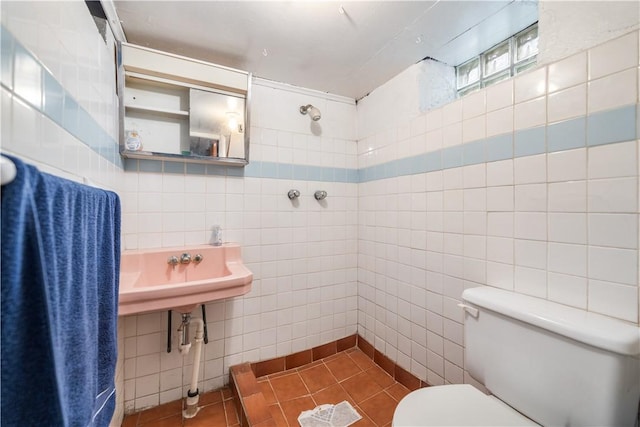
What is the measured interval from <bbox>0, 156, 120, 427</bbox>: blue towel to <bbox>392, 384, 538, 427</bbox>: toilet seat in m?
0.91

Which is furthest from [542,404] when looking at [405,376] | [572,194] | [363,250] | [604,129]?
[363,250]

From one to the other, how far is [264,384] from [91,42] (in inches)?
75.1

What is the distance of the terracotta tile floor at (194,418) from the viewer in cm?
131

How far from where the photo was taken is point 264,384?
1606 mm

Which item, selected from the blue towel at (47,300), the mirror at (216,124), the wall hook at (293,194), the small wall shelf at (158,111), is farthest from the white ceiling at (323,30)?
the blue towel at (47,300)

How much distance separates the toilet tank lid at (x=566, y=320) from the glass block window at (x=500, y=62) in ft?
3.54

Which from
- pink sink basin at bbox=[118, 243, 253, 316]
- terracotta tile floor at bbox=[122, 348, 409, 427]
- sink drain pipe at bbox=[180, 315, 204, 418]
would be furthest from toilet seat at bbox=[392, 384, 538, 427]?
sink drain pipe at bbox=[180, 315, 204, 418]

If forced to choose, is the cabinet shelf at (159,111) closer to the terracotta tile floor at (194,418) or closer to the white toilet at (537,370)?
the terracotta tile floor at (194,418)

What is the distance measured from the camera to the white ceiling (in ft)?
3.62

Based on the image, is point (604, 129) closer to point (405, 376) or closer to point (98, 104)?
point (405, 376)

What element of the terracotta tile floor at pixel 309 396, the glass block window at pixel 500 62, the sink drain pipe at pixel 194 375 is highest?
the glass block window at pixel 500 62

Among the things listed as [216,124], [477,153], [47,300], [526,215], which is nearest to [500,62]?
[477,153]

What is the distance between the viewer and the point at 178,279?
1396 mm

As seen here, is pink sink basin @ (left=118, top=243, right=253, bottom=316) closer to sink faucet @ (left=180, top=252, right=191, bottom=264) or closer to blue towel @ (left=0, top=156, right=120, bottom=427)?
sink faucet @ (left=180, top=252, right=191, bottom=264)
